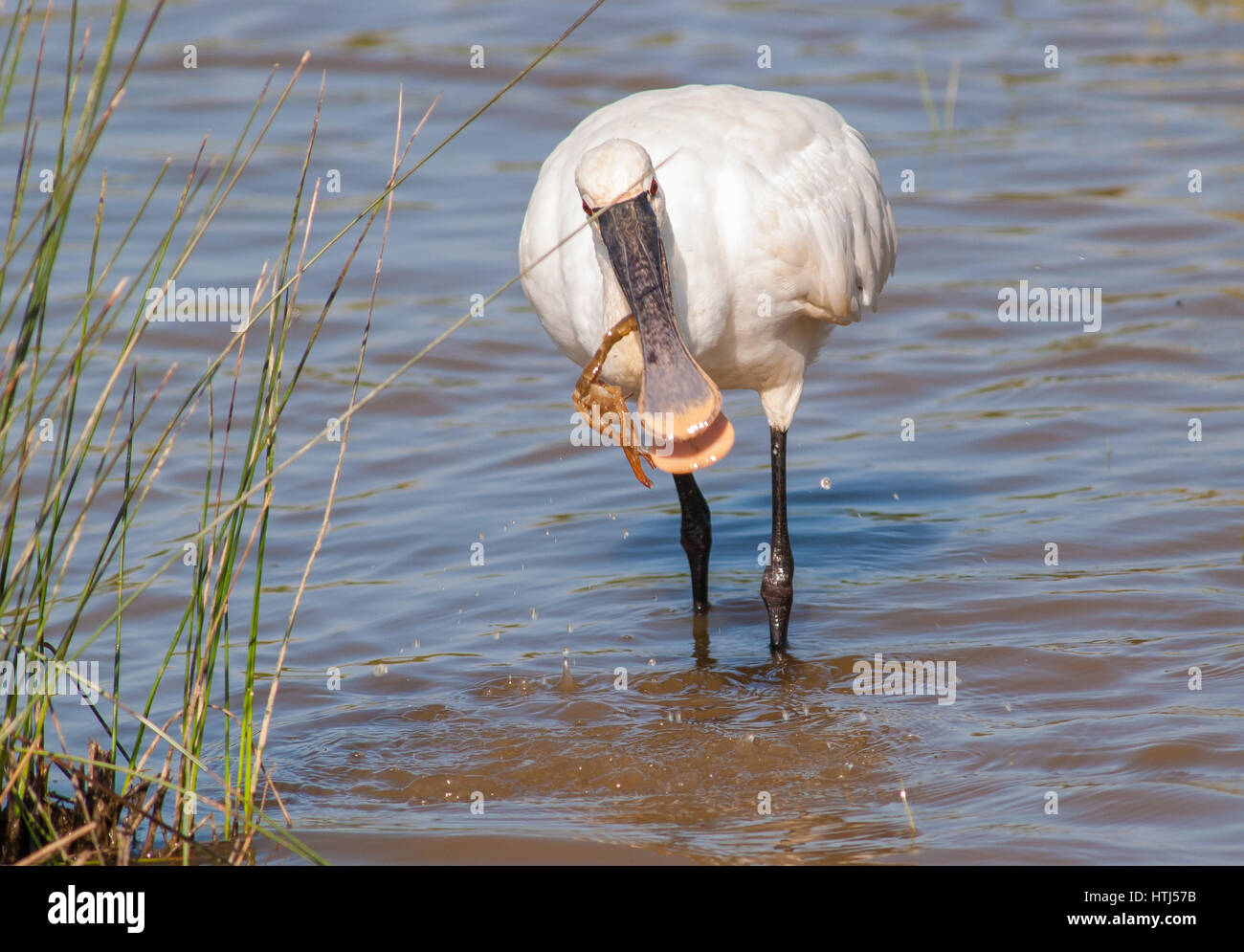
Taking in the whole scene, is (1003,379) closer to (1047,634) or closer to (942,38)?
(1047,634)

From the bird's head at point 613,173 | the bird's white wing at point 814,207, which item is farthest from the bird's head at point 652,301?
the bird's white wing at point 814,207

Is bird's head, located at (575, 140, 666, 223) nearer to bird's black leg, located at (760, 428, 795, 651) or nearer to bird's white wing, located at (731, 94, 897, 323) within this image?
bird's white wing, located at (731, 94, 897, 323)

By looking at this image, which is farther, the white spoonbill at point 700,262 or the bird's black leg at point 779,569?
the bird's black leg at point 779,569

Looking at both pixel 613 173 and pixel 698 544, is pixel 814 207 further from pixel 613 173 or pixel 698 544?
pixel 698 544

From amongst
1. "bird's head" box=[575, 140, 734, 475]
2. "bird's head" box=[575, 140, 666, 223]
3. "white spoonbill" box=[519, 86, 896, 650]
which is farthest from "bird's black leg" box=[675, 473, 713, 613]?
"bird's head" box=[575, 140, 666, 223]

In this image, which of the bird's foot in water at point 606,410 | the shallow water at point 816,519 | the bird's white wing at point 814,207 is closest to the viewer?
the shallow water at point 816,519

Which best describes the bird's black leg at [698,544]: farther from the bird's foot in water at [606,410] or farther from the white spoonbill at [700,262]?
the bird's foot in water at [606,410]

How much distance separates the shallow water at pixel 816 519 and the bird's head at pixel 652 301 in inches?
36.7

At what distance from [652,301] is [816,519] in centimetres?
242

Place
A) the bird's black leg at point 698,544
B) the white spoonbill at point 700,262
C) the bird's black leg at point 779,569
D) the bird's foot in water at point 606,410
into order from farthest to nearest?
the bird's black leg at point 698,544
the bird's black leg at point 779,569
the bird's foot in water at point 606,410
the white spoonbill at point 700,262

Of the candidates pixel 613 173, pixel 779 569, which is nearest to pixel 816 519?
pixel 779 569

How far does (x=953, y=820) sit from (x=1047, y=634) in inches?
62.3

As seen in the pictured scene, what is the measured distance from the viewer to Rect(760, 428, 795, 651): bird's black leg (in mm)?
A: 6340

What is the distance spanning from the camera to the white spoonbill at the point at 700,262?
5.39m
